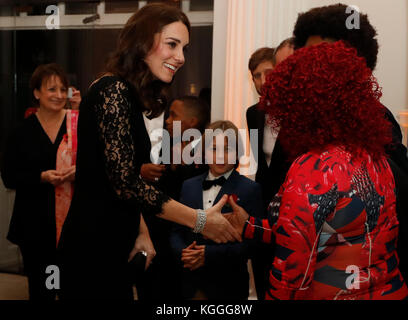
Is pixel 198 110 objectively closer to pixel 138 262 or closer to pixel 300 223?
pixel 138 262

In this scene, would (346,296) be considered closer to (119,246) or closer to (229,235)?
(229,235)

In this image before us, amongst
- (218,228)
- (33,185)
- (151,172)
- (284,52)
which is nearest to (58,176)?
(33,185)

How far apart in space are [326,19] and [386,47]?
1.69 m

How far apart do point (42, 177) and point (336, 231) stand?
2210 millimetres

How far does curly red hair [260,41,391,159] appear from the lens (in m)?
1.24

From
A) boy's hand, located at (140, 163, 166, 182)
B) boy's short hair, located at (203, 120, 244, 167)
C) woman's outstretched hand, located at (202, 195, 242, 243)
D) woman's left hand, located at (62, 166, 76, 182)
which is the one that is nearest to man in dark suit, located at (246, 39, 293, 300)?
boy's short hair, located at (203, 120, 244, 167)

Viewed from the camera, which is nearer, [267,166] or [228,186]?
[228,186]

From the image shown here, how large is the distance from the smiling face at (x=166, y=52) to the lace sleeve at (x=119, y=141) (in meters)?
0.19

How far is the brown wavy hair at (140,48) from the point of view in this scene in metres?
1.62

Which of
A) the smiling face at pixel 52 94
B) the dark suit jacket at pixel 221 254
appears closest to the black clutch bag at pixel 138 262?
the dark suit jacket at pixel 221 254

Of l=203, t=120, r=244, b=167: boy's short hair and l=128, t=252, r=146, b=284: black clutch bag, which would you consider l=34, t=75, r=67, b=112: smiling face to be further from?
l=128, t=252, r=146, b=284: black clutch bag

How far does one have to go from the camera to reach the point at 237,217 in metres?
1.90
